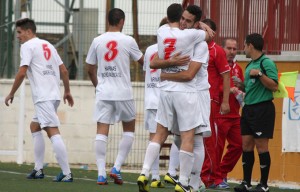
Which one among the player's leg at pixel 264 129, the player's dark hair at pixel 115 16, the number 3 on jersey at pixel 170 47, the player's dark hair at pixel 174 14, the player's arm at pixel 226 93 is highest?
the player's dark hair at pixel 115 16

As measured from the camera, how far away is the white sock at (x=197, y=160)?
1234 cm

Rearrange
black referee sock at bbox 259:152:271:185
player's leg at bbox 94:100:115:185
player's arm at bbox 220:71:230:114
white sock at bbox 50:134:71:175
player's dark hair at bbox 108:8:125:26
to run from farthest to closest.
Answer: white sock at bbox 50:134:71:175
player's leg at bbox 94:100:115:185
player's dark hair at bbox 108:8:125:26
black referee sock at bbox 259:152:271:185
player's arm at bbox 220:71:230:114

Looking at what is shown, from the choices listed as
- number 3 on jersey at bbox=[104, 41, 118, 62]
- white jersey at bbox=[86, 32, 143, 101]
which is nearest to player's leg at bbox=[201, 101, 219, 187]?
white jersey at bbox=[86, 32, 143, 101]

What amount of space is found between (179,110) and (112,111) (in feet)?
8.60

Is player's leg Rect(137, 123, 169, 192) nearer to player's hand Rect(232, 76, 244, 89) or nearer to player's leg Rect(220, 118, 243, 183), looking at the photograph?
player's hand Rect(232, 76, 244, 89)

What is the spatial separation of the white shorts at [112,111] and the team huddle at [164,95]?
1 centimetres

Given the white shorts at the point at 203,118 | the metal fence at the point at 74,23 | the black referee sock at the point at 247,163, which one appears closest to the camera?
the white shorts at the point at 203,118

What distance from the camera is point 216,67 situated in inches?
565

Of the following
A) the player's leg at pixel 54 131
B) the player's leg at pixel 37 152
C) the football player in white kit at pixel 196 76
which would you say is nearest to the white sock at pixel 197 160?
the football player in white kit at pixel 196 76

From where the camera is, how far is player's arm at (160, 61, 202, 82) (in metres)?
11.9

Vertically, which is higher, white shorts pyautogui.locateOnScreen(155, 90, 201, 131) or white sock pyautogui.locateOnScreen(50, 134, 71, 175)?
white shorts pyautogui.locateOnScreen(155, 90, 201, 131)

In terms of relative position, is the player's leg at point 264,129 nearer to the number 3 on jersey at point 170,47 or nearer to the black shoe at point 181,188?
the number 3 on jersey at point 170,47

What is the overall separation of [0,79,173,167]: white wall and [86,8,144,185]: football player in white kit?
7376 millimetres

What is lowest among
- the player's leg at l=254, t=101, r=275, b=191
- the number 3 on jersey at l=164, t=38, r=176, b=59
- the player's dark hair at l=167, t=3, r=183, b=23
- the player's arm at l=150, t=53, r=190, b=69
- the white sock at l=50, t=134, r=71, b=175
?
the white sock at l=50, t=134, r=71, b=175
